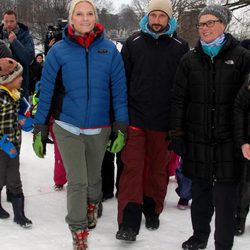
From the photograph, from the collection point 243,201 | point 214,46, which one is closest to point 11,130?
point 214,46

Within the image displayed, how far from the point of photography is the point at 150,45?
11.7ft

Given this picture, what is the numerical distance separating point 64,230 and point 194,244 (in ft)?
3.88

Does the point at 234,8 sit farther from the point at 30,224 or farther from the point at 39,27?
the point at 39,27

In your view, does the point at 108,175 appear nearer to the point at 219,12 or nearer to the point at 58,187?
the point at 58,187

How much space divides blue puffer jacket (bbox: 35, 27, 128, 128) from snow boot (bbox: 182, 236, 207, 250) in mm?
1240

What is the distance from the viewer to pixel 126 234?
351 centimetres

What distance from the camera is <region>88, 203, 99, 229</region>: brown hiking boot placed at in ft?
12.3

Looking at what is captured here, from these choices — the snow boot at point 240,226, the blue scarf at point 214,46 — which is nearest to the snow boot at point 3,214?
the snow boot at point 240,226

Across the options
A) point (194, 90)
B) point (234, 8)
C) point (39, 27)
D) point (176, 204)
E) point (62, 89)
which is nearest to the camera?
point (194, 90)

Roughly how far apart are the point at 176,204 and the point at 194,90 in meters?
1.86

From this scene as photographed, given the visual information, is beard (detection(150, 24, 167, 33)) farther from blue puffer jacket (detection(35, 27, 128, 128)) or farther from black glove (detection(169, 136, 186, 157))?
black glove (detection(169, 136, 186, 157))

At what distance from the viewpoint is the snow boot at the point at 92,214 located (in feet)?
12.3

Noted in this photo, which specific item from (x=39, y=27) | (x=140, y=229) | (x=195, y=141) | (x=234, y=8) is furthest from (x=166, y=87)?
(x=39, y=27)

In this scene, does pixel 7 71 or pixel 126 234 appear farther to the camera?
pixel 7 71
